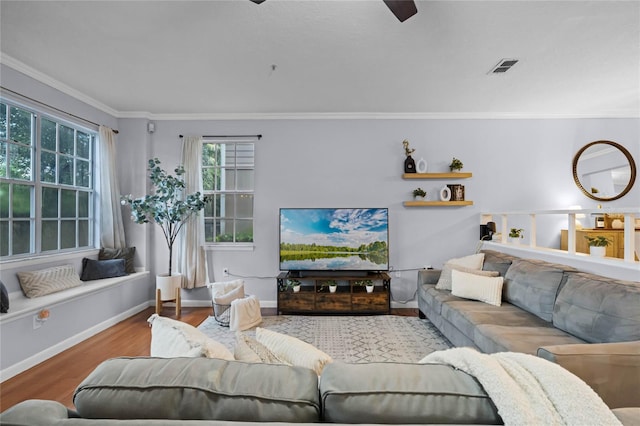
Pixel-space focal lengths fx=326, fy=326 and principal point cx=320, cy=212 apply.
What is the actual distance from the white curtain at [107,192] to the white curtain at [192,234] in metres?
0.80

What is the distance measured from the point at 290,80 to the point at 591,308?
3.10m

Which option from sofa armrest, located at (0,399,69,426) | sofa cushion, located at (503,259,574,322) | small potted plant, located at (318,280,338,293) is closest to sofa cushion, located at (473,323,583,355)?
sofa cushion, located at (503,259,574,322)

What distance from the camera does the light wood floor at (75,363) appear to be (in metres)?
2.33

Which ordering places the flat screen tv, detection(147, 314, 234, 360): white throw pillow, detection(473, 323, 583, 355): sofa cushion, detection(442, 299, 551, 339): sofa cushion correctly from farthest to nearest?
the flat screen tv
detection(442, 299, 551, 339): sofa cushion
detection(473, 323, 583, 355): sofa cushion
detection(147, 314, 234, 360): white throw pillow

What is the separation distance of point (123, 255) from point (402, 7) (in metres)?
4.09

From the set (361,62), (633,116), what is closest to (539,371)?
(361,62)

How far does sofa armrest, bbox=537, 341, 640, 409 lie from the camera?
1.32 m

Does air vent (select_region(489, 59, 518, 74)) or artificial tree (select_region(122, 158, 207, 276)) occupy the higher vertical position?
air vent (select_region(489, 59, 518, 74))

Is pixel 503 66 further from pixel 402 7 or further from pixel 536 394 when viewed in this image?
pixel 536 394

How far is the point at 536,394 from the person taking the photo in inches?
30.2

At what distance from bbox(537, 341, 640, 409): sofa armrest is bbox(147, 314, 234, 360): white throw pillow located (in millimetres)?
1324

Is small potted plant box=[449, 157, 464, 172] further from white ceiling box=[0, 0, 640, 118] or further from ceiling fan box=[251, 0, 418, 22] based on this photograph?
ceiling fan box=[251, 0, 418, 22]

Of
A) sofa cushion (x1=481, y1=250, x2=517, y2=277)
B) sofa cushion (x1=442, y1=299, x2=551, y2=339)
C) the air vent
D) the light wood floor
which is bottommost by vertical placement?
the light wood floor

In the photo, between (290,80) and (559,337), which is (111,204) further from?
(559,337)
